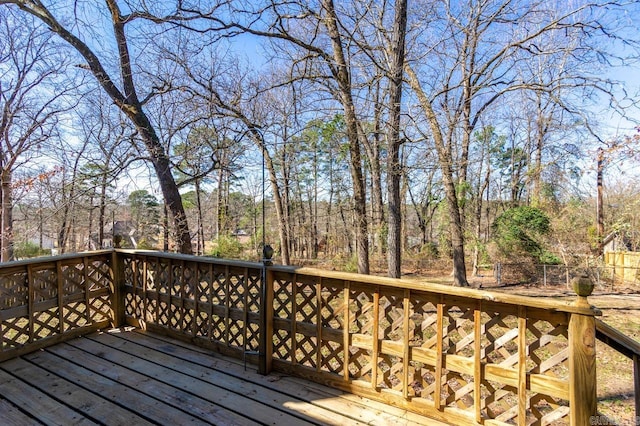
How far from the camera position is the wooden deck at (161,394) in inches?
79.7

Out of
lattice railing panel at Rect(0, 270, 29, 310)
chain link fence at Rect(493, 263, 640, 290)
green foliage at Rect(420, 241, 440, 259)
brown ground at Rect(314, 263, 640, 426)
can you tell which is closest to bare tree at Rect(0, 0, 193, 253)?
lattice railing panel at Rect(0, 270, 29, 310)

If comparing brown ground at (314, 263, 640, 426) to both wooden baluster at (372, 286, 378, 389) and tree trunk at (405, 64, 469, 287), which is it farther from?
tree trunk at (405, 64, 469, 287)

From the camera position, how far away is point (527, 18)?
6.13 m

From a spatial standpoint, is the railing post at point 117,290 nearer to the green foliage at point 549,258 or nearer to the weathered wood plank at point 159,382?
the weathered wood plank at point 159,382

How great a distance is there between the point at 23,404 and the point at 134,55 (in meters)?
5.05

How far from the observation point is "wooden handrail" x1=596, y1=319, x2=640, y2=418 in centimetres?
153

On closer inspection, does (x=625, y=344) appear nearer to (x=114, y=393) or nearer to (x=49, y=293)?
(x=114, y=393)

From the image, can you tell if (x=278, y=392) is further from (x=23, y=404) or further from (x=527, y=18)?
(x=527, y=18)

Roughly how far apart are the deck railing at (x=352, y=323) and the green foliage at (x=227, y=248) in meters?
7.51

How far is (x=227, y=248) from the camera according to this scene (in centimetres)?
1115

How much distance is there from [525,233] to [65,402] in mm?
12678

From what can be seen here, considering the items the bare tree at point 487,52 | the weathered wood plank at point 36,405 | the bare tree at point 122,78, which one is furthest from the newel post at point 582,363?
the bare tree at point 122,78

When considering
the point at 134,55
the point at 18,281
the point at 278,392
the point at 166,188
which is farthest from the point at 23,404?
the point at 134,55

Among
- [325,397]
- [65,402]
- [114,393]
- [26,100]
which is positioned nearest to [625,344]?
[325,397]
